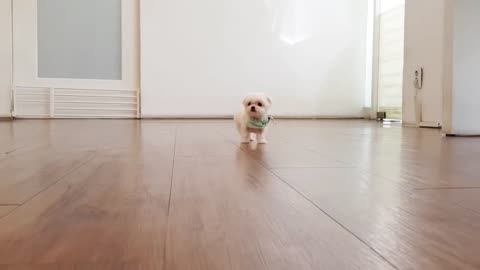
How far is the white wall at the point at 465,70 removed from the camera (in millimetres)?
2451

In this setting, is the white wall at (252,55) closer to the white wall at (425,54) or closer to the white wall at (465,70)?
the white wall at (425,54)

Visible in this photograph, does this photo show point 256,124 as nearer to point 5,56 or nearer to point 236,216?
point 236,216

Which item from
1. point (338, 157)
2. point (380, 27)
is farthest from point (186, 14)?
point (338, 157)

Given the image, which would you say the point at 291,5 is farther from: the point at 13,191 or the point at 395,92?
the point at 13,191

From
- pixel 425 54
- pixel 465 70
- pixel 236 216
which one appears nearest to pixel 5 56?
pixel 425 54

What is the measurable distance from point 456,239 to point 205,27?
478 centimetres

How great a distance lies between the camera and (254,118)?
2.02 m

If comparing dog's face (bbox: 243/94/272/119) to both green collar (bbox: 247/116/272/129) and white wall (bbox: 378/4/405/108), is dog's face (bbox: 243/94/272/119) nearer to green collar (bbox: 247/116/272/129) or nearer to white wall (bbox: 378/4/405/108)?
green collar (bbox: 247/116/272/129)

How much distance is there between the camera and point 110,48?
15.9ft

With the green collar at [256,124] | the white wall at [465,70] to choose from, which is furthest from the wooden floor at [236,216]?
the white wall at [465,70]

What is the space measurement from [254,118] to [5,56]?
3.66m

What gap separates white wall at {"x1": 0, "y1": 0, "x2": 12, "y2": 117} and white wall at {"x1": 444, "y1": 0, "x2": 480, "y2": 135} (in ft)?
13.7

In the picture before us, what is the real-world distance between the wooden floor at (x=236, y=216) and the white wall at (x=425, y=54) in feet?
8.19

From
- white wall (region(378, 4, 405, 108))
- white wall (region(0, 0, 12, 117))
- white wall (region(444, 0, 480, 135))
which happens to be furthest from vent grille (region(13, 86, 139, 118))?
white wall (region(444, 0, 480, 135))
